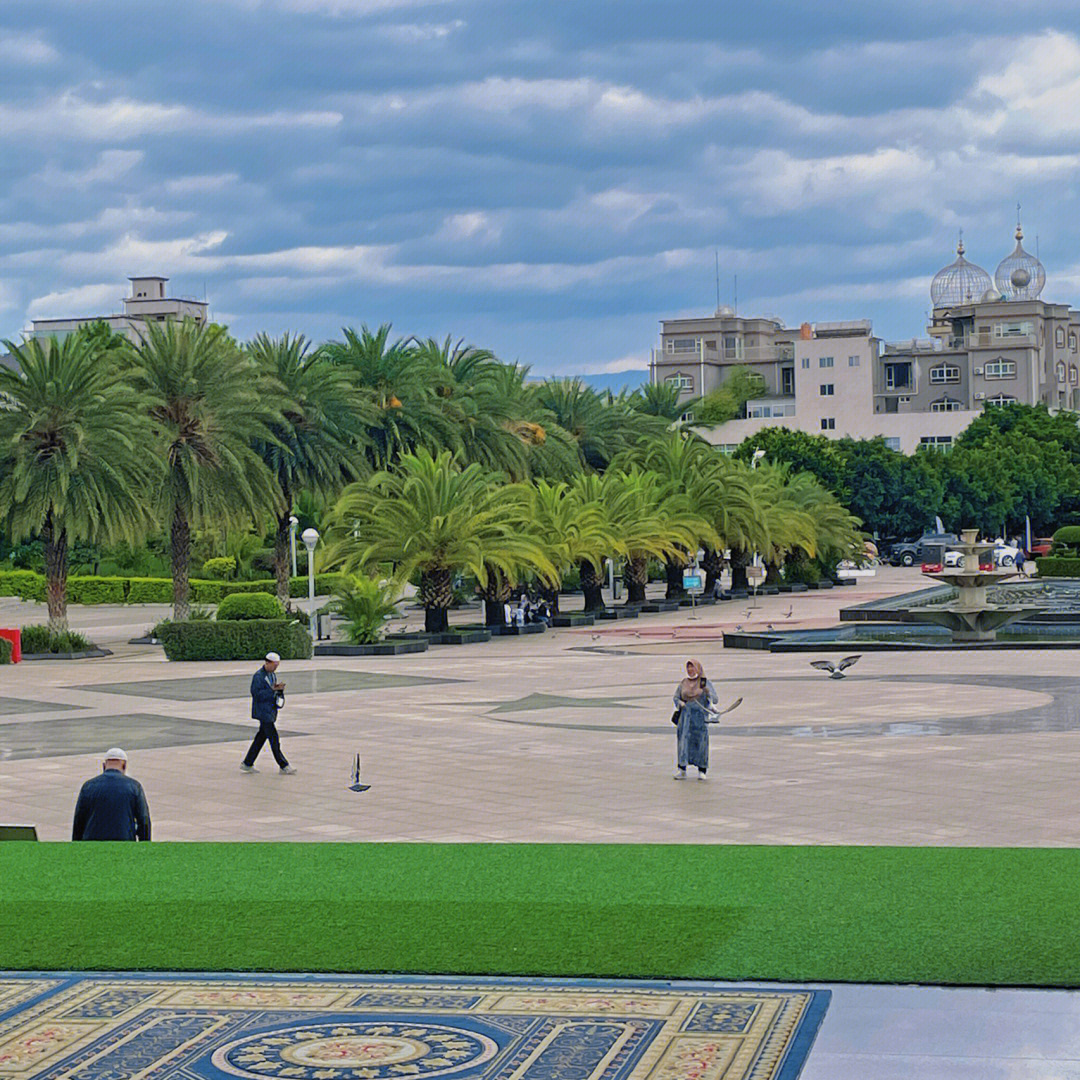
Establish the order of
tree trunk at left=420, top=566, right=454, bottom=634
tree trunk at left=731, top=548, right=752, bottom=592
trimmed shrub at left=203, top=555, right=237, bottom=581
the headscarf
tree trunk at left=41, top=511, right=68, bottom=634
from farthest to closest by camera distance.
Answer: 1. trimmed shrub at left=203, top=555, right=237, bottom=581
2. tree trunk at left=731, top=548, right=752, bottom=592
3. tree trunk at left=420, top=566, right=454, bottom=634
4. tree trunk at left=41, top=511, right=68, bottom=634
5. the headscarf

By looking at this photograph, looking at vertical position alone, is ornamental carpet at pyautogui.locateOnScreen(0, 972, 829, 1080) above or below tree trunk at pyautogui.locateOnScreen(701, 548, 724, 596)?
below

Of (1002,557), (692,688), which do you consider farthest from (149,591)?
(692,688)

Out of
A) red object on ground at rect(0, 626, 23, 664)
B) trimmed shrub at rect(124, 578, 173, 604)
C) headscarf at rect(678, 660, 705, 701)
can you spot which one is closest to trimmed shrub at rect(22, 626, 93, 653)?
red object on ground at rect(0, 626, 23, 664)

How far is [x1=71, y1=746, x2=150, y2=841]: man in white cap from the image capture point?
44.0 feet

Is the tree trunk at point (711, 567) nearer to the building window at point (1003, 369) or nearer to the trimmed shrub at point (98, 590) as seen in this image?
the trimmed shrub at point (98, 590)

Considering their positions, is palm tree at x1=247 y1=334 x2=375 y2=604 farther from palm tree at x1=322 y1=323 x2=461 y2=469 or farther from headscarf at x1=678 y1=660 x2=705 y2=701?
headscarf at x1=678 y1=660 x2=705 y2=701

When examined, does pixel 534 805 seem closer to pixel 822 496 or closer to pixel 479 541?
pixel 479 541

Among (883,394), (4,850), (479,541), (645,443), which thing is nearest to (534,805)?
(4,850)

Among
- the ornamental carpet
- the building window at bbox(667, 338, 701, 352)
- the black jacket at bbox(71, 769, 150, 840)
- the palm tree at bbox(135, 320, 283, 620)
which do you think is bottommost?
the ornamental carpet

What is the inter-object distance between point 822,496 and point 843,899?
59477 millimetres

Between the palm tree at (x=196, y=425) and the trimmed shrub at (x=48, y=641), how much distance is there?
11.8ft

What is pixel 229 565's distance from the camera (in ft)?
241

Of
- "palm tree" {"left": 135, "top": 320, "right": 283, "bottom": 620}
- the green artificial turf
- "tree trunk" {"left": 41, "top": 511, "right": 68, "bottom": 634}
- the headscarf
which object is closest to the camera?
the green artificial turf

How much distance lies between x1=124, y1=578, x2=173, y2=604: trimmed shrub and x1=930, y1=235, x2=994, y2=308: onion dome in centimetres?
12685
